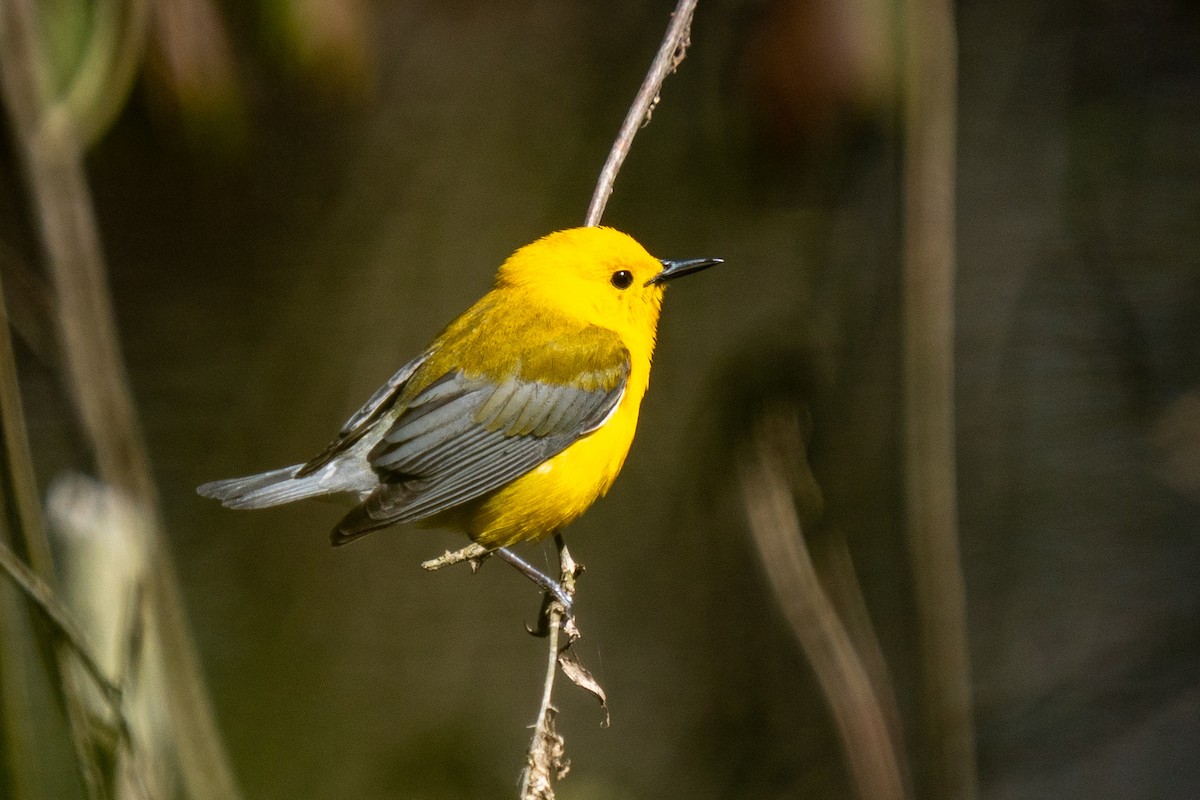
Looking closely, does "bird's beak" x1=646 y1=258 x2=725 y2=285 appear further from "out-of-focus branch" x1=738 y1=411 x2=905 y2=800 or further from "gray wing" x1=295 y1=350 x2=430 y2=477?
"out-of-focus branch" x1=738 y1=411 x2=905 y2=800

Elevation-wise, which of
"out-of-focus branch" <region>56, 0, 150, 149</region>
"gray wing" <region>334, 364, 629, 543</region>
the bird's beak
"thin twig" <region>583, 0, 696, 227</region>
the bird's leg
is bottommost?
the bird's leg

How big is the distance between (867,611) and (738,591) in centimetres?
56

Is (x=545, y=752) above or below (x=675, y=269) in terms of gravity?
below

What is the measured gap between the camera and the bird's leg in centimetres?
260

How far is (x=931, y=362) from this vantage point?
9.50 feet

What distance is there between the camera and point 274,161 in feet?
15.8

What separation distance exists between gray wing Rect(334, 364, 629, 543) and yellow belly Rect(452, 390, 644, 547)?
0.09 feet

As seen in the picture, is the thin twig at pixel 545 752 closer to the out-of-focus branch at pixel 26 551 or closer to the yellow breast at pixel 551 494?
the yellow breast at pixel 551 494

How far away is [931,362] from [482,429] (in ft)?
3.50

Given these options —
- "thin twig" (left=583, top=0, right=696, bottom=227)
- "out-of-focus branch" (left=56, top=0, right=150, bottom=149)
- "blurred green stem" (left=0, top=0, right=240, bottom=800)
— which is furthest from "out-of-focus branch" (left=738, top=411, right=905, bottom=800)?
"out-of-focus branch" (left=56, top=0, right=150, bottom=149)

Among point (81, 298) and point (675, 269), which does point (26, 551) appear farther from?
point (675, 269)

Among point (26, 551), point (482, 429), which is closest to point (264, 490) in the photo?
point (482, 429)

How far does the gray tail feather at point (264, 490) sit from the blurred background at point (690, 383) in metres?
1.72

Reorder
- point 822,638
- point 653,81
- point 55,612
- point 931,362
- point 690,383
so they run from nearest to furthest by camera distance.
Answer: point 55,612 < point 653,81 < point 931,362 < point 822,638 < point 690,383
